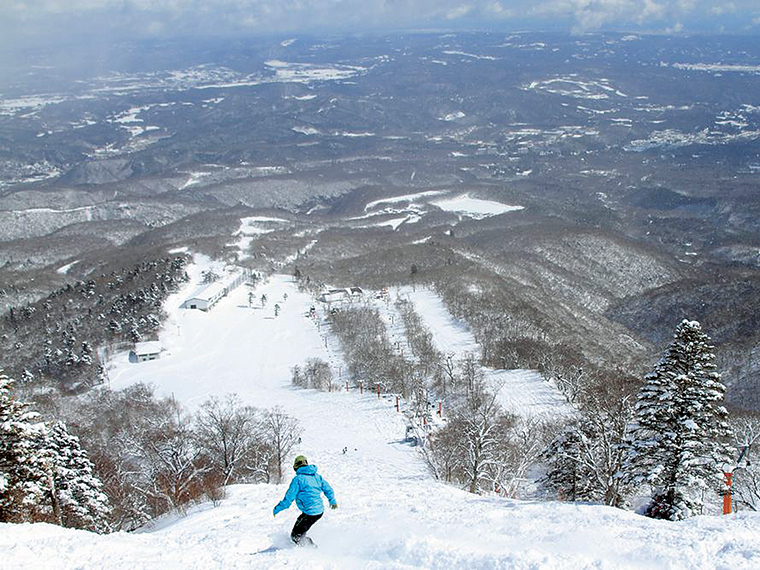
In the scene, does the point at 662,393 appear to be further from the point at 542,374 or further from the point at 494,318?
the point at 494,318

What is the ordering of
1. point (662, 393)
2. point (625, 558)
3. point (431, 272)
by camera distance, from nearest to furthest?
1. point (625, 558)
2. point (662, 393)
3. point (431, 272)

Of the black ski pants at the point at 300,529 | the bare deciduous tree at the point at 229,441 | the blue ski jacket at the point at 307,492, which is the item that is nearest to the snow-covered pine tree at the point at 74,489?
the bare deciduous tree at the point at 229,441

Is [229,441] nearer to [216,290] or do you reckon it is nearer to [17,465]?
[17,465]

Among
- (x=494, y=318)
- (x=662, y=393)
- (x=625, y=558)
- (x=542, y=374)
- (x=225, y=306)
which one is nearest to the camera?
(x=625, y=558)

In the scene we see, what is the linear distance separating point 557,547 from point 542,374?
4731 centimetres

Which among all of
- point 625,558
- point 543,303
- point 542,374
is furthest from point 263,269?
point 625,558

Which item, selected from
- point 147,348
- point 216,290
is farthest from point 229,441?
point 216,290

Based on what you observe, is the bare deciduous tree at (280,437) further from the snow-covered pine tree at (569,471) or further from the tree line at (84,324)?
the tree line at (84,324)

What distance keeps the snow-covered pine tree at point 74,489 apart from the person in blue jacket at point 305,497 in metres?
14.3

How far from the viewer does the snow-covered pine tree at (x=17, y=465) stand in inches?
→ 776

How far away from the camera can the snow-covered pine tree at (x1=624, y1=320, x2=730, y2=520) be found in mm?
20781

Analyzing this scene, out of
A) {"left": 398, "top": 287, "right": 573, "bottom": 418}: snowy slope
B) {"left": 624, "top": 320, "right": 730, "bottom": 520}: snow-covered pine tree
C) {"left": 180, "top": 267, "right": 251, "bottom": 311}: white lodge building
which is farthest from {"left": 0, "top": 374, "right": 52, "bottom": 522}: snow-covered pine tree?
{"left": 180, "top": 267, "right": 251, "bottom": 311}: white lodge building

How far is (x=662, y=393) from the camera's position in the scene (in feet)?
70.1

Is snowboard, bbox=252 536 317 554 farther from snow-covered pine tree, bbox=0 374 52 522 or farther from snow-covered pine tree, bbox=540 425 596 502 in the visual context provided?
snow-covered pine tree, bbox=540 425 596 502
